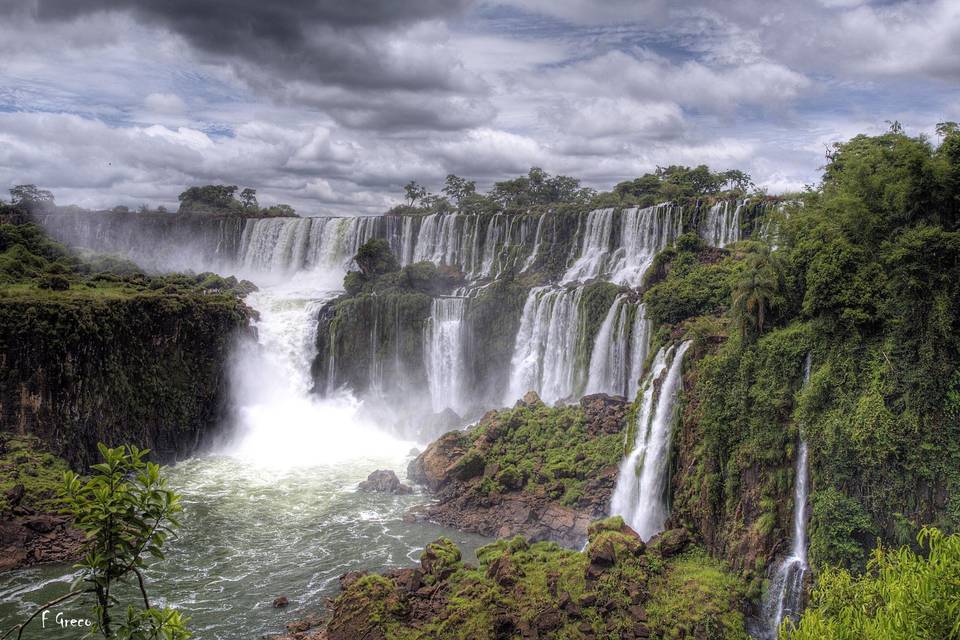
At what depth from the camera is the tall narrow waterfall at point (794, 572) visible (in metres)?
13.8

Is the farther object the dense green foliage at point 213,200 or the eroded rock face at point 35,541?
the dense green foliage at point 213,200

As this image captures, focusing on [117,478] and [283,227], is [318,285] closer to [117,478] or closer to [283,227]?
[283,227]

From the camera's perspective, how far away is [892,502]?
12672 mm

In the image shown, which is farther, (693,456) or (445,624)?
(693,456)

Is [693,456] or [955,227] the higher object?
[955,227]

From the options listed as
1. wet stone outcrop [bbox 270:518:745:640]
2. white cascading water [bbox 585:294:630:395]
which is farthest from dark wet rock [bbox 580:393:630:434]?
wet stone outcrop [bbox 270:518:745:640]

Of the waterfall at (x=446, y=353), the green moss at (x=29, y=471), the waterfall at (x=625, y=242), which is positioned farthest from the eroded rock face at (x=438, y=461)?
the waterfall at (x=625, y=242)

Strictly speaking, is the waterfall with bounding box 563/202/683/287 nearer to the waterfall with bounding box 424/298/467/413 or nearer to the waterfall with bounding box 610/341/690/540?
the waterfall with bounding box 424/298/467/413

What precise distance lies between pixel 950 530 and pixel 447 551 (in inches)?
455

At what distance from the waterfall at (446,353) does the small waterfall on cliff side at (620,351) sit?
8395 mm

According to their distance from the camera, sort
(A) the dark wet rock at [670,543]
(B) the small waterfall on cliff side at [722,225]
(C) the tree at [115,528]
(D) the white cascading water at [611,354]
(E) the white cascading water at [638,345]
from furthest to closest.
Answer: (B) the small waterfall on cliff side at [722,225] < (D) the white cascading water at [611,354] < (E) the white cascading water at [638,345] < (A) the dark wet rock at [670,543] < (C) the tree at [115,528]

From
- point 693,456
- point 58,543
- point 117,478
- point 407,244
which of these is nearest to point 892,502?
point 693,456

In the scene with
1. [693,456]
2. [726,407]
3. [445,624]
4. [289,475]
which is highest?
[726,407]

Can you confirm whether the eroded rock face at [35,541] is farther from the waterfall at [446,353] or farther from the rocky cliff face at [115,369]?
the waterfall at [446,353]
